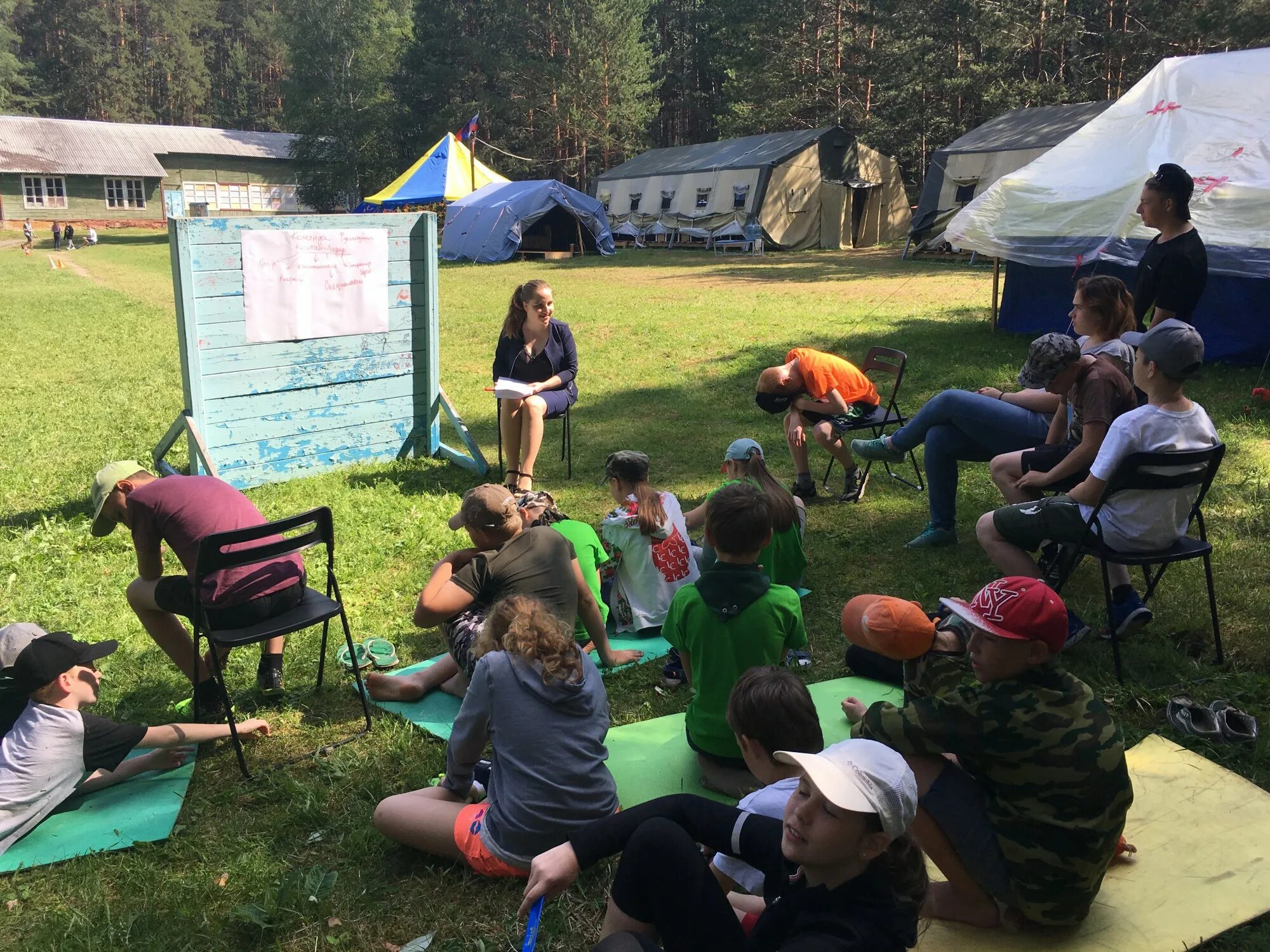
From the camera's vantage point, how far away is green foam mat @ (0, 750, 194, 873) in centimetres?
307

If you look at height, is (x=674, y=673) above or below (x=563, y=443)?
below

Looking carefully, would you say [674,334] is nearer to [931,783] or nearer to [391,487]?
[391,487]

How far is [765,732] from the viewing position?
240 centimetres

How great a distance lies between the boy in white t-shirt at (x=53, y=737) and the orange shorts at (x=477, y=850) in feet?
4.15

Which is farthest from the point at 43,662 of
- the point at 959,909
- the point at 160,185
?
the point at 160,185

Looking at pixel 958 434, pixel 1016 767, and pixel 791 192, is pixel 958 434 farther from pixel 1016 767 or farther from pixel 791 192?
pixel 791 192

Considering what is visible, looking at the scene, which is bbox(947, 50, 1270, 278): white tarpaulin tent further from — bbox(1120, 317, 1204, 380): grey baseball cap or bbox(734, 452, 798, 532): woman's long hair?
bbox(734, 452, 798, 532): woman's long hair

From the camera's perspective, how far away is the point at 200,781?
11.4 feet

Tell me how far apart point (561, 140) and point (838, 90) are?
13.9 m

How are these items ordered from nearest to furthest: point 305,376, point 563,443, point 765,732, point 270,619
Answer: point 765,732 → point 270,619 → point 305,376 → point 563,443

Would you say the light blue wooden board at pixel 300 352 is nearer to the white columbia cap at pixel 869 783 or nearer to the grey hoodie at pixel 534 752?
the grey hoodie at pixel 534 752

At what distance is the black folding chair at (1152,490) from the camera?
11.8 feet

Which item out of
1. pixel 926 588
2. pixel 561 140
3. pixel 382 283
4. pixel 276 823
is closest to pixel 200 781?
pixel 276 823

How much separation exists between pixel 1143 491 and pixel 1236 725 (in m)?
0.90
